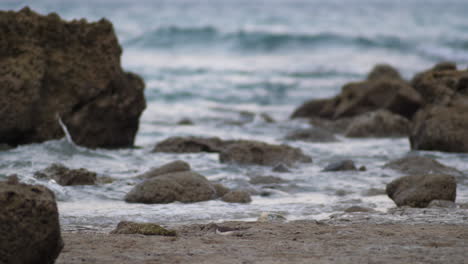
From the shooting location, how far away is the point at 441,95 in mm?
9477

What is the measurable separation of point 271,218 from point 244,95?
1353cm

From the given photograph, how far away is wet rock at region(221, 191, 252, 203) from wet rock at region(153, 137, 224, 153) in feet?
10.2

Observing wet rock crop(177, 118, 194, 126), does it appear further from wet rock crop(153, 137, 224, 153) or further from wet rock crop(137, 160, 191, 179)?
wet rock crop(137, 160, 191, 179)

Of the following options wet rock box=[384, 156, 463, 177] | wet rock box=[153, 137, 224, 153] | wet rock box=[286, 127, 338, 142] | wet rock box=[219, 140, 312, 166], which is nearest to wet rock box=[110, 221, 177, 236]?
wet rock box=[219, 140, 312, 166]

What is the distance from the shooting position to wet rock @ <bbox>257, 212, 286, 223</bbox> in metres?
4.97

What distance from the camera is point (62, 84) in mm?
8680

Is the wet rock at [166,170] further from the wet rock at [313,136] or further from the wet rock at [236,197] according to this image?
the wet rock at [313,136]

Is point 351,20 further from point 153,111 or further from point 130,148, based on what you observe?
point 130,148

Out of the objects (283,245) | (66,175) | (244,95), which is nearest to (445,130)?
(66,175)

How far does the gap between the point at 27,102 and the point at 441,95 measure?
18.5ft

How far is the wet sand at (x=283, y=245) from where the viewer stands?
3486mm

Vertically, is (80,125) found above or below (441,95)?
below

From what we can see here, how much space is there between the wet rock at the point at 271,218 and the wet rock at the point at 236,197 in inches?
25.6

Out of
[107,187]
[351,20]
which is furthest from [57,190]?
[351,20]
